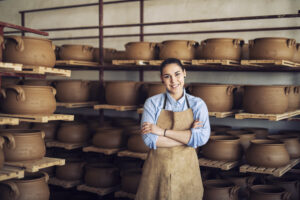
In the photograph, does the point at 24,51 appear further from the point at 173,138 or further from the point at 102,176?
the point at 102,176

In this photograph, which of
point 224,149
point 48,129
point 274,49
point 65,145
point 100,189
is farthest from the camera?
point 48,129

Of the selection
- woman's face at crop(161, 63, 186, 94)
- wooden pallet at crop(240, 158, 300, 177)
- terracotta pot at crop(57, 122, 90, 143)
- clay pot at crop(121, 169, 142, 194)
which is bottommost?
clay pot at crop(121, 169, 142, 194)

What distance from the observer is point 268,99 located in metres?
3.36

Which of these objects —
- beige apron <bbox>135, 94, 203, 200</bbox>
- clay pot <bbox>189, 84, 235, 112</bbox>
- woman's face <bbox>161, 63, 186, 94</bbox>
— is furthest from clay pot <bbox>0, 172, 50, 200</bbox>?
clay pot <bbox>189, 84, 235, 112</bbox>

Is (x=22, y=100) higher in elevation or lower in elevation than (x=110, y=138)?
higher

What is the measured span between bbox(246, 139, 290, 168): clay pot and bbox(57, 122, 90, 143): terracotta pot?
2060mm

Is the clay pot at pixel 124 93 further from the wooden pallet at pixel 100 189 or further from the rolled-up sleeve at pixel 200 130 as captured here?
the rolled-up sleeve at pixel 200 130

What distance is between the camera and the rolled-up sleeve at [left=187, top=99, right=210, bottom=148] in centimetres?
225

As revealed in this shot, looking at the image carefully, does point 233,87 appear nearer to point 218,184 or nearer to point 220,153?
point 220,153

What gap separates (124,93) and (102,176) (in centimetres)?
99

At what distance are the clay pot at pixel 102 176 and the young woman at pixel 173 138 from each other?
175 cm

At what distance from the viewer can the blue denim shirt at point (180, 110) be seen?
2260 millimetres

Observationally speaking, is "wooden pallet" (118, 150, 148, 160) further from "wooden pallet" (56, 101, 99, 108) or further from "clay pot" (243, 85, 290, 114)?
"clay pot" (243, 85, 290, 114)

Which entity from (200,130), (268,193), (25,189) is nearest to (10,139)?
(25,189)
